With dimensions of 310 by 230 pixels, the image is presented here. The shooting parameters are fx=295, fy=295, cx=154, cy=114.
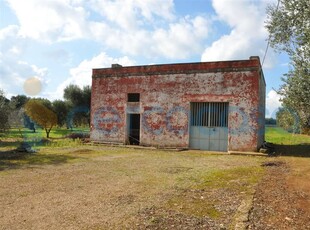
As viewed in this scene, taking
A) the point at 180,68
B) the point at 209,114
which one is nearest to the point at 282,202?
the point at 209,114

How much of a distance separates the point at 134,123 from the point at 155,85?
3711 mm

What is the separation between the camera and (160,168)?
10922 mm

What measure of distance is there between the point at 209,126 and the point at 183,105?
1990 mm

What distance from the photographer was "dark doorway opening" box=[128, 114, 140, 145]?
2000 cm

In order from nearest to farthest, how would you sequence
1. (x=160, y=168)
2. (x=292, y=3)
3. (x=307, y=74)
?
(x=307, y=74) → (x=292, y=3) → (x=160, y=168)

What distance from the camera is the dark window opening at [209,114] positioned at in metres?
16.9

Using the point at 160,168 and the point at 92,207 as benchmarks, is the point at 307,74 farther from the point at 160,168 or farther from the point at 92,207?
the point at 92,207

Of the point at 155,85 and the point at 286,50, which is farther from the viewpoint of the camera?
the point at 155,85

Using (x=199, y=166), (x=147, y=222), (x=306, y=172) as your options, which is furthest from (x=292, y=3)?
(x=147, y=222)

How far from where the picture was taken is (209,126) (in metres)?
17.1

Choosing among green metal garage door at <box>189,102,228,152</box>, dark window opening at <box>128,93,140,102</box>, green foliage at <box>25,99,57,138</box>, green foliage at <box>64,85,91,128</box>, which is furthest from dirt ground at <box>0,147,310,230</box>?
green foliage at <box>64,85,91,128</box>

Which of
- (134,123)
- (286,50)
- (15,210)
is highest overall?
(286,50)

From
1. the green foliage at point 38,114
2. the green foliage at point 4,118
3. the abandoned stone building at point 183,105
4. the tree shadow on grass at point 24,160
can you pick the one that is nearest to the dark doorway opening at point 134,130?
the abandoned stone building at point 183,105

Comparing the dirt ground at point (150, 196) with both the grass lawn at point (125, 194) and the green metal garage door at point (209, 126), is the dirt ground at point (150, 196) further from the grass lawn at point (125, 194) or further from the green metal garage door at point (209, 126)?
the green metal garage door at point (209, 126)
